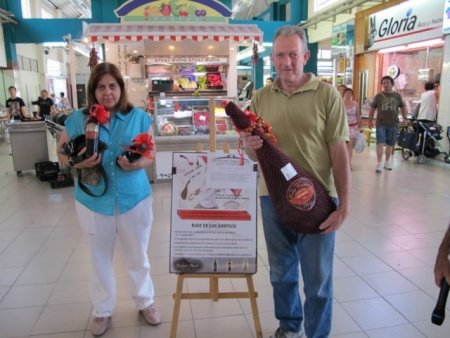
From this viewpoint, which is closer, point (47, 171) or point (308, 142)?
point (308, 142)

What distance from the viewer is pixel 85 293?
2.89m

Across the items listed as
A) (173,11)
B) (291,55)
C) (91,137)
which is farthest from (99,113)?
(173,11)

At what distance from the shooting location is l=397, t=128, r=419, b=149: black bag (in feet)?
24.5

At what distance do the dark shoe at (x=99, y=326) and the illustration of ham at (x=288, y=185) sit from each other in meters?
1.35

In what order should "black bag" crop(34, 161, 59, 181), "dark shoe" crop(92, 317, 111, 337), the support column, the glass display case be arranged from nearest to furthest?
"dark shoe" crop(92, 317, 111, 337) → the glass display case → "black bag" crop(34, 161, 59, 181) → the support column

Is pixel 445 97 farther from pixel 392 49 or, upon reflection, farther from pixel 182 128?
pixel 182 128

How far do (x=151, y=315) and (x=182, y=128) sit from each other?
3.89 metres

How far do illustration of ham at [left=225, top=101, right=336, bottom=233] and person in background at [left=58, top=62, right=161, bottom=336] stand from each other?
709 mm

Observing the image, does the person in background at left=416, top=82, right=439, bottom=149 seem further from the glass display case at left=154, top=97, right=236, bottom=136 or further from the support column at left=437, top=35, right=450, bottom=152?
the glass display case at left=154, top=97, right=236, bottom=136

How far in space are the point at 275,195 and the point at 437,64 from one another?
8.08m

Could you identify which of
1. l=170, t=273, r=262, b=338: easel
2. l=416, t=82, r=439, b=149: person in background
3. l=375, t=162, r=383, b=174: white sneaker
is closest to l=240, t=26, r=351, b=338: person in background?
l=170, t=273, r=262, b=338: easel

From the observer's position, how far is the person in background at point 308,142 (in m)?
1.79

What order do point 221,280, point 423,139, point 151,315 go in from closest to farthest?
point 151,315 < point 221,280 < point 423,139

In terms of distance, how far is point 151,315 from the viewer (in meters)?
2.49
